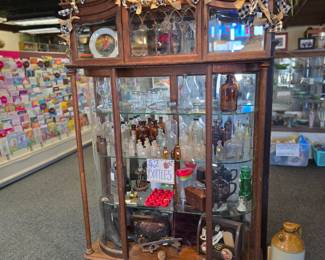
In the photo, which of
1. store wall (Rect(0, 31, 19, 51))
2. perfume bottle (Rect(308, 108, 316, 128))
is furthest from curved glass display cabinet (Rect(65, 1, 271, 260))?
store wall (Rect(0, 31, 19, 51))

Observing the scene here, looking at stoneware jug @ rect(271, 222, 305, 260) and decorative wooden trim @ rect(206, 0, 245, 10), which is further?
stoneware jug @ rect(271, 222, 305, 260)

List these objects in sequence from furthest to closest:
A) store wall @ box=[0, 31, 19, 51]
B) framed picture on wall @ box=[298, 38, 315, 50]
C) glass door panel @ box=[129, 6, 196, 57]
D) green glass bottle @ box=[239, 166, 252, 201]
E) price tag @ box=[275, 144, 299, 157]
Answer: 1. store wall @ box=[0, 31, 19, 51]
2. framed picture on wall @ box=[298, 38, 315, 50]
3. price tag @ box=[275, 144, 299, 157]
4. green glass bottle @ box=[239, 166, 252, 201]
5. glass door panel @ box=[129, 6, 196, 57]

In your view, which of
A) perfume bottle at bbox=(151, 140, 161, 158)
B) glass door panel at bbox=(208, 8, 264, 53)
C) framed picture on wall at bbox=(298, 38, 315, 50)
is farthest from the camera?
framed picture on wall at bbox=(298, 38, 315, 50)

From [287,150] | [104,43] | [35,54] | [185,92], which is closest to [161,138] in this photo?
[185,92]

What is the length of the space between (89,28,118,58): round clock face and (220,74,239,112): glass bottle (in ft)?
2.23

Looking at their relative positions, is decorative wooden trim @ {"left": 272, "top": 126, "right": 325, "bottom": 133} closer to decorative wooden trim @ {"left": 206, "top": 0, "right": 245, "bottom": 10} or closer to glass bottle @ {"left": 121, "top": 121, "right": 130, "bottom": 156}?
glass bottle @ {"left": 121, "top": 121, "right": 130, "bottom": 156}

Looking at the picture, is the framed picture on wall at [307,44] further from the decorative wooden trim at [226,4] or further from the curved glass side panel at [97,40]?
the curved glass side panel at [97,40]

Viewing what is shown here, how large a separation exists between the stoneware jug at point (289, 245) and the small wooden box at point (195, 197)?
21.0 inches

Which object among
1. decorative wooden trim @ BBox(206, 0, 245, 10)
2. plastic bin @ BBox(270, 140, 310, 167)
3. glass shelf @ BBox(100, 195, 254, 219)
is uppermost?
decorative wooden trim @ BBox(206, 0, 245, 10)

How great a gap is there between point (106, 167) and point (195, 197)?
0.69m

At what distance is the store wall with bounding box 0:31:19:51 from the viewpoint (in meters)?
6.88

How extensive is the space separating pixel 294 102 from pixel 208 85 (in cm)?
329

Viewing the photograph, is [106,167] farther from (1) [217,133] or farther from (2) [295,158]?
(2) [295,158]

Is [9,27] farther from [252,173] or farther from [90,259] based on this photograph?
[252,173]
